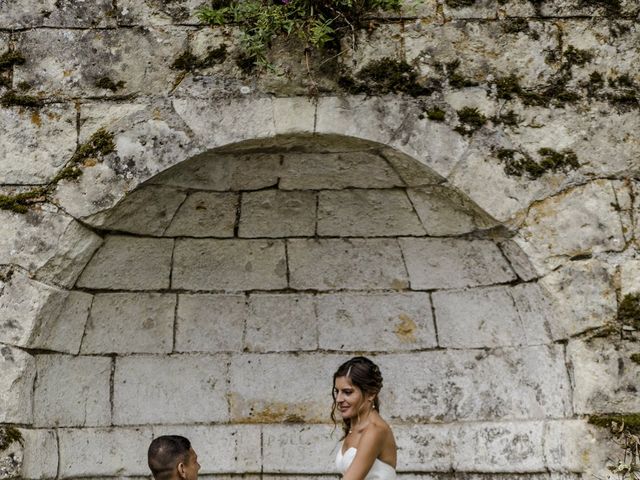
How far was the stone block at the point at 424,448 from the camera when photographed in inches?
178

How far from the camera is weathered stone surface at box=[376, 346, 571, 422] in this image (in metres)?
4.36

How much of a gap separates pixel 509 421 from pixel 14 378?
2.18m

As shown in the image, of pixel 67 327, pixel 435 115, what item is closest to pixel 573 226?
pixel 435 115

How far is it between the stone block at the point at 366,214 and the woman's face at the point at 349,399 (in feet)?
3.53

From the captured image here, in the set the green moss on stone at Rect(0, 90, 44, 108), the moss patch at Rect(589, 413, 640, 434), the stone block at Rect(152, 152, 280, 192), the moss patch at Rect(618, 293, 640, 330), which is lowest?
the moss patch at Rect(589, 413, 640, 434)

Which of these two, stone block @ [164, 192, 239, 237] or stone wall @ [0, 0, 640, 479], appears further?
stone block @ [164, 192, 239, 237]

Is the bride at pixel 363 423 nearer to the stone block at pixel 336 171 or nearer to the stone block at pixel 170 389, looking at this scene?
the stone block at pixel 336 171

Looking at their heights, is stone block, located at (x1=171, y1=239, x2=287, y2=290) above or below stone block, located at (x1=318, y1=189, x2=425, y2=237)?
below

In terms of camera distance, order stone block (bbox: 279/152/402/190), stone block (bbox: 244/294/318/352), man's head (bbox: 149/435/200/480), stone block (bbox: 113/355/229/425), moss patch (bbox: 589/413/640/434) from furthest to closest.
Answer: stone block (bbox: 244/294/318/352), stone block (bbox: 113/355/229/425), stone block (bbox: 279/152/402/190), moss patch (bbox: 589/413/640/434), man's head (bbox: 149/435/200/480)

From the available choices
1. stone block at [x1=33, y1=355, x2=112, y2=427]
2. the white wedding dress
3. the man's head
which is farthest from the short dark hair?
stone block at [x1=33, y1=355, x2=112, y2=427]

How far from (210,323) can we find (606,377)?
1873mm

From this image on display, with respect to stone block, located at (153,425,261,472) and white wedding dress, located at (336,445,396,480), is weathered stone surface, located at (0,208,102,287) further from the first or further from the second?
white wedding dress, located at (336,445,396,480)

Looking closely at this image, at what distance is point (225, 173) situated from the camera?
14.1 ft

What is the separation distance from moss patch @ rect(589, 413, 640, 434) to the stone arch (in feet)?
0.87
